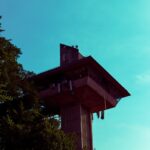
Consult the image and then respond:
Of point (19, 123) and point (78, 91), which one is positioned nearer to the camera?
point (19, 123)

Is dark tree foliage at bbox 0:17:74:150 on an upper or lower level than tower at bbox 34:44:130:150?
lower

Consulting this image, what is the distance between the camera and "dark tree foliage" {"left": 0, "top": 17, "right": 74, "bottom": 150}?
100 feet

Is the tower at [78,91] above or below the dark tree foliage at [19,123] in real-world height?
above

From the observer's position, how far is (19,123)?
3472 centimetres

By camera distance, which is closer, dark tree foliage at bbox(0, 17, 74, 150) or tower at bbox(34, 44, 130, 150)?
dark tree foliage at bbox(0, 17, 74, 150)

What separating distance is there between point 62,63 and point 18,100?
887cm

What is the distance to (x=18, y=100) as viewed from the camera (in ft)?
121

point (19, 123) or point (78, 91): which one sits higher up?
point (78, 91)

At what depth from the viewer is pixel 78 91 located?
135ft

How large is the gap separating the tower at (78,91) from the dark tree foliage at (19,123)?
4.83m

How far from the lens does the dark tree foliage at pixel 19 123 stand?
30625mm

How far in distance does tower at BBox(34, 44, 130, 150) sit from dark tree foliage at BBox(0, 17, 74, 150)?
4830 mm

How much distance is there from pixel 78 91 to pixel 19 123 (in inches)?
328

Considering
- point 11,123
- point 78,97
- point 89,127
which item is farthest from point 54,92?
point 11,123
